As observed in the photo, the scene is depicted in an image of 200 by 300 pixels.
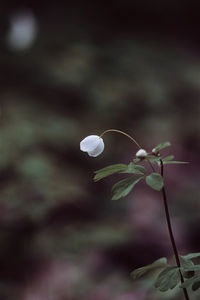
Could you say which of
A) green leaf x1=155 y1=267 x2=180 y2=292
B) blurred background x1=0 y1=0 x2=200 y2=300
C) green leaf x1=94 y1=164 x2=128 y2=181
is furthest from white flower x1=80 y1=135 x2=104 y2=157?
blurred background x1=0 y1=0 x2=200 y2=300

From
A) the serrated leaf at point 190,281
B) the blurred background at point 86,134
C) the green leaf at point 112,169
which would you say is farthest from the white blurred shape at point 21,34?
the serrated leaf at point 190,281

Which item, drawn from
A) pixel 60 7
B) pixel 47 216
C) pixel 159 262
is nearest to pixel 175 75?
pixel 60 7

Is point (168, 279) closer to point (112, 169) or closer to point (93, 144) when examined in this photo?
point (112, 169)

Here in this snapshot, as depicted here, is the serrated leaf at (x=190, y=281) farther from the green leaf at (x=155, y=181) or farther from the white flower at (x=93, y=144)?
the white flower at (x=93, y=144)

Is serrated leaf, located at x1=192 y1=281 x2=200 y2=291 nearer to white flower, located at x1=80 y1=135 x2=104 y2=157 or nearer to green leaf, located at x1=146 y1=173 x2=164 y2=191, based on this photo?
green leaf, located at x1=146 y1=173 x2=164 y2=191

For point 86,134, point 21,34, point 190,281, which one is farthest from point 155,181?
point 21,34

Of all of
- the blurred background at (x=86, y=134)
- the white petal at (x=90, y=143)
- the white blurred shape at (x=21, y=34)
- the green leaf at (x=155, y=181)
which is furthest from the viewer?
the white blurred shape at (x=21, y=34)

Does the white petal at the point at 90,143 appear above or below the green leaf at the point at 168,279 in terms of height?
above

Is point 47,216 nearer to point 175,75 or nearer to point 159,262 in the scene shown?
point 159,262
